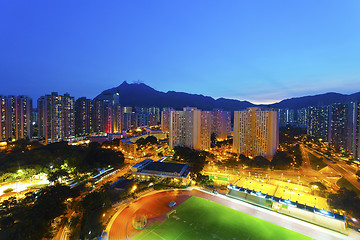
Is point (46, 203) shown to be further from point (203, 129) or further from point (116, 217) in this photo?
point (203, 129)

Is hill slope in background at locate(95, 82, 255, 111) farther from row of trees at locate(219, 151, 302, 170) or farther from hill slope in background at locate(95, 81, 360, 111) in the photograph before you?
row of trees at locate(219, 151, 302, 170)

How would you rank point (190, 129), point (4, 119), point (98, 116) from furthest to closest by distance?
point (98, 116)
point (190, 129)
point (4, 119)

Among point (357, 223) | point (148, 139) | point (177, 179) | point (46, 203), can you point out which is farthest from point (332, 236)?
point (148, 139)

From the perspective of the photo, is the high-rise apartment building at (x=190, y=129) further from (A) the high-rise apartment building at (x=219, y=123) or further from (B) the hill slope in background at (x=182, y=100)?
(B) the hill slope in background at (x=182, y=100)

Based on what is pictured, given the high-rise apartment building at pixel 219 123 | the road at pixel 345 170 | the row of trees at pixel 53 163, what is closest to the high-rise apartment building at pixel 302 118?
the high-rise apartment building at pixel 219 123

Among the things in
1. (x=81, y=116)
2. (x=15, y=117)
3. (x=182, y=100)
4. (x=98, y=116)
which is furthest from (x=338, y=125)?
(x=182, y=100)

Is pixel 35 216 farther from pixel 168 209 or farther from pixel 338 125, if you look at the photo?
pixel 338 125
